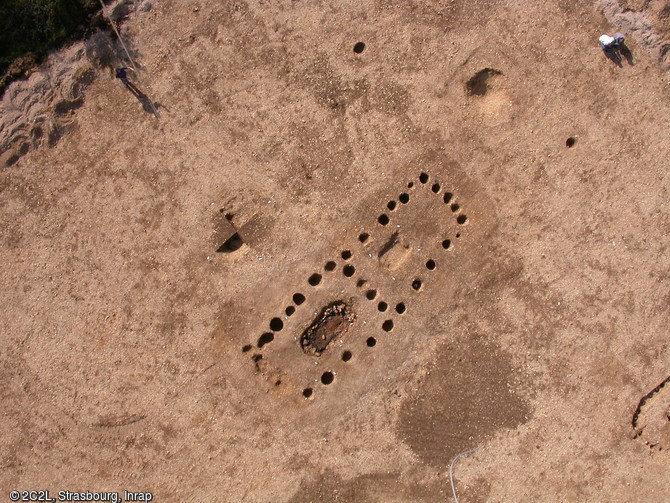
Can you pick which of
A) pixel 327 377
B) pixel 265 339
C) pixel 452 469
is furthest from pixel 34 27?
pixel 452 469

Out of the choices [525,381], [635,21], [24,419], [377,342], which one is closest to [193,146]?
[377,342]

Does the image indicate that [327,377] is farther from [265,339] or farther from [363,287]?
[363,287]

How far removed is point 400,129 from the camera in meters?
4.70

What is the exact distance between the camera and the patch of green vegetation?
472 cm

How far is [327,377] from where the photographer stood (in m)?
4.73

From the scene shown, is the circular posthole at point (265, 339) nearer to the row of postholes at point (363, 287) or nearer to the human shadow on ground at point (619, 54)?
the row of postholes at point (363, 287)

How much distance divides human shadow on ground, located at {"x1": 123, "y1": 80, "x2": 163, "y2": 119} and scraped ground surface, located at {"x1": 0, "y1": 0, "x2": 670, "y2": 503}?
3.6 inches

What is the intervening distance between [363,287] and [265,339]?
1.33 m

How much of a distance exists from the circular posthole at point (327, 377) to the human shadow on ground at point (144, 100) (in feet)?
12.0

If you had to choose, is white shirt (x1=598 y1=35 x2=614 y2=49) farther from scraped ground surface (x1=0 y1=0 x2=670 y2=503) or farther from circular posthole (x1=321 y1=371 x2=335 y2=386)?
circular posthole (x1=321 y1=371 x2=335 y2=386)

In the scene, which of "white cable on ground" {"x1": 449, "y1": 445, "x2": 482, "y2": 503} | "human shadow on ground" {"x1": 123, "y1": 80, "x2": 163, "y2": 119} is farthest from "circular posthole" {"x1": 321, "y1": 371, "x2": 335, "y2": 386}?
"human shadow on ground" {"x1": 123, "y1": 80, "x2": 163, "y2": 119}

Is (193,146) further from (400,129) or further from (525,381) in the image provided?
(525,381)

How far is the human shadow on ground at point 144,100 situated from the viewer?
15.5 ft

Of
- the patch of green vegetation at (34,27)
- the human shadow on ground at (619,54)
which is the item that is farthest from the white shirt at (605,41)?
the patch of green vegetation at (34,27)
